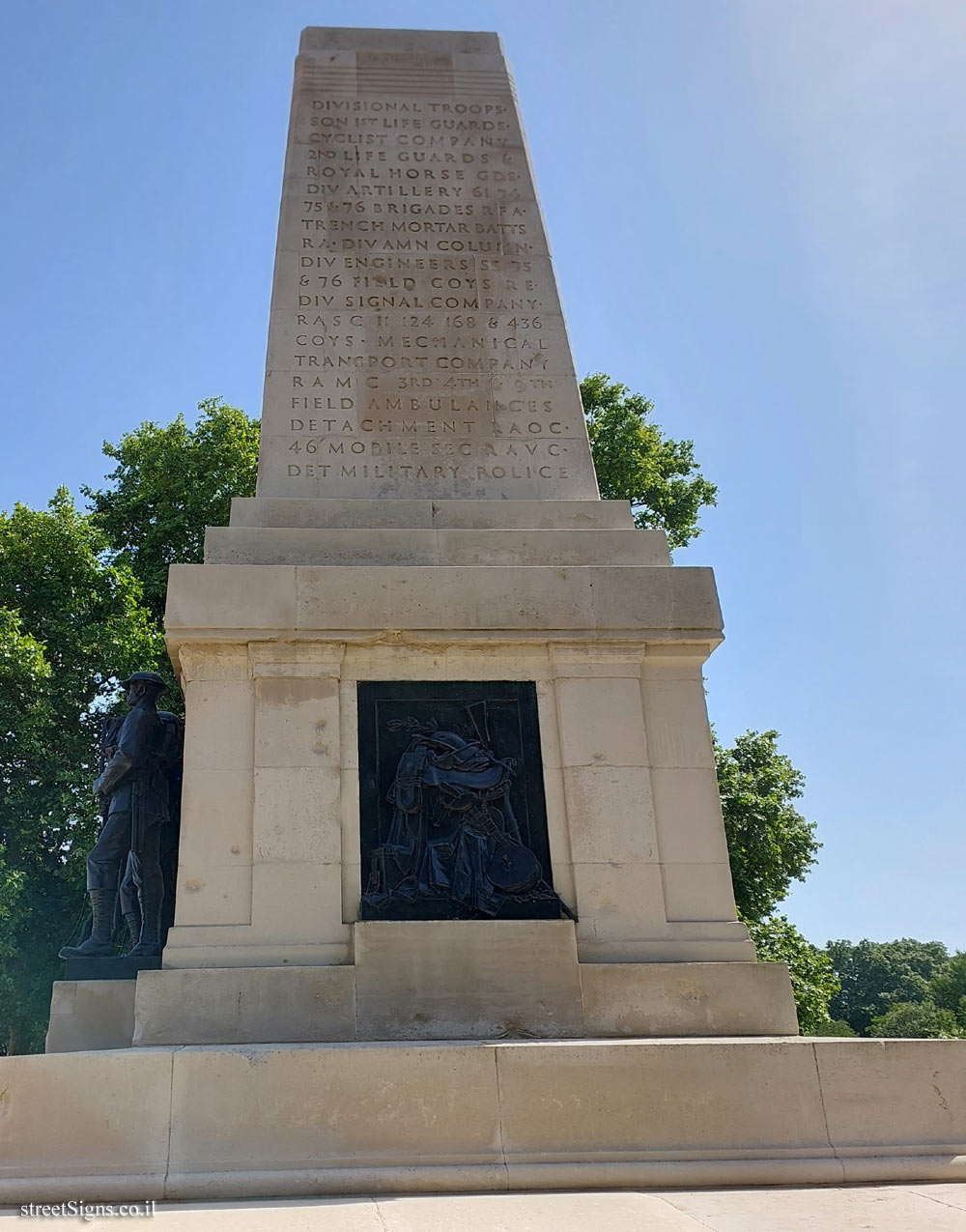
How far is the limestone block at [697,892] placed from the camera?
7945mm

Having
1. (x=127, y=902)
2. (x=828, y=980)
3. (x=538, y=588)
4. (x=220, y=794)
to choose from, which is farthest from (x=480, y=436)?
(x=828, y=980)

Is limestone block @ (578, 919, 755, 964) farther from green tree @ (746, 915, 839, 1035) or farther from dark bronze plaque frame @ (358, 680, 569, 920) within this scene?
green tree @ (746, 915, 839, 1035)

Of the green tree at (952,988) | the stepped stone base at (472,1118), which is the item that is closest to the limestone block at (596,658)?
the stepped stone base at (472,1118)

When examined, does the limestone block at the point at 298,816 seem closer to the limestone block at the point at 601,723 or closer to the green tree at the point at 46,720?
the limestone block at the point at 601,723

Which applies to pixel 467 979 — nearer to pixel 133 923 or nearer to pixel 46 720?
pixel 133 923

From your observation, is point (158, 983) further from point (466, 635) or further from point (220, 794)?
point (466, 635)

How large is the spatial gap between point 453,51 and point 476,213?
252cm

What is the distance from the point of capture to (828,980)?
21062 millimetres

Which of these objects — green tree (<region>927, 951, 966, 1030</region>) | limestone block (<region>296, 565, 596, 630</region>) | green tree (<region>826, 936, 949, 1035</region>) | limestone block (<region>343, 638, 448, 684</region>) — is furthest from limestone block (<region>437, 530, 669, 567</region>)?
green tree (<region>826, 936, 949, 1035</region>)

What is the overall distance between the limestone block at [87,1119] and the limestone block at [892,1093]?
140 inches

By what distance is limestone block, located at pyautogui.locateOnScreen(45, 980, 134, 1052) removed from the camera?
7520mm

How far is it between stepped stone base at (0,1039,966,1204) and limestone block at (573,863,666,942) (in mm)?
1595

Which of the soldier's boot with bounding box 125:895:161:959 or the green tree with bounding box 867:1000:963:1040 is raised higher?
the green tree with bounding box 867:1000:963:1040

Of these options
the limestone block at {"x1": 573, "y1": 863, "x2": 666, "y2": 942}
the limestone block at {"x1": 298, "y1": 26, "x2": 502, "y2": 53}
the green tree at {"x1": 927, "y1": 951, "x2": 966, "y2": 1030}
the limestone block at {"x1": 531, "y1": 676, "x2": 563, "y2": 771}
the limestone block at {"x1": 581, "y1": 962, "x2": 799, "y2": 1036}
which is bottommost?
the limestone block at {"x1": 581, "y1": 962, "x2": 799, "y2": 1036}
